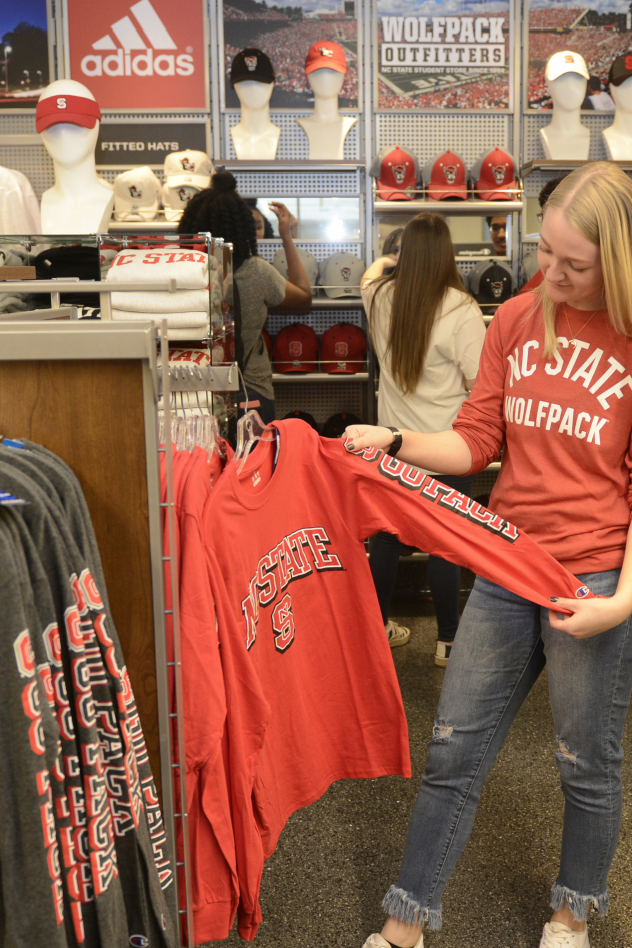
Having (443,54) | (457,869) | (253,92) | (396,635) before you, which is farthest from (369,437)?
(443,54)

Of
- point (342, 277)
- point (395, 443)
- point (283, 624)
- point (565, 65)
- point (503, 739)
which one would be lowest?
point (503, 739)

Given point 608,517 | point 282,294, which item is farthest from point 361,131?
point 608,517

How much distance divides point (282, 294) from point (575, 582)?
203 centimetres

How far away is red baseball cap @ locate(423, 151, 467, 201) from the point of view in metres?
4.18

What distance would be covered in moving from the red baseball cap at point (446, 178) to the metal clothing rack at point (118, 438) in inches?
138

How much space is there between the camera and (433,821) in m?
1.50

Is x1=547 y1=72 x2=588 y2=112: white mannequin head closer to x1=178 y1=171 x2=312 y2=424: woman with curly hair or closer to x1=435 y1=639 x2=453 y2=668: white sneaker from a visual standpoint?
x1=178 y1=171 x2=312 y2=424: woman with curly hair

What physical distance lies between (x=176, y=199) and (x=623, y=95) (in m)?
2.52

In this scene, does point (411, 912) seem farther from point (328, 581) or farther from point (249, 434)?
point (249, 434)

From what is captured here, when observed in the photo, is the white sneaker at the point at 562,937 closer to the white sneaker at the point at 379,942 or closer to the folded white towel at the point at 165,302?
the white sneaker at the point at 379,942

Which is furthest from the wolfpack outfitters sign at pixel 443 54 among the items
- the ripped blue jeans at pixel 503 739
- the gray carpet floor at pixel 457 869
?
the ripped blue jeans at pixel 503 739

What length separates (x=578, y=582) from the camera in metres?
1.40

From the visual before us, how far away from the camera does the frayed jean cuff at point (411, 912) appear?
1.51m

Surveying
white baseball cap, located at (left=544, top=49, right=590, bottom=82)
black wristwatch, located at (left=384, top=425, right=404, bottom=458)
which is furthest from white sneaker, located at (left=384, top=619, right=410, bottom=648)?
white baseball cap, located at (left=544, top=49, right=590, bottom=82)
